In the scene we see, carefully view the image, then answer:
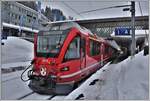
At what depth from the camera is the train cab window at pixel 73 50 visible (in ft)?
21.1

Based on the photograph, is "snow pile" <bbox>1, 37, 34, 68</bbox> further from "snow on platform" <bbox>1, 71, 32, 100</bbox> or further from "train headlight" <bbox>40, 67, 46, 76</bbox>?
"train headlight" <bbox>40, 67, 46, 76</bbox>

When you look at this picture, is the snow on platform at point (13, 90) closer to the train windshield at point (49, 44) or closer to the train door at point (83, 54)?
the train windshield at point (49, 44)

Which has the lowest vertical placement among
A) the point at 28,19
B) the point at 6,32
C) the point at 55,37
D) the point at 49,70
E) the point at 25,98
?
the point at 25,98

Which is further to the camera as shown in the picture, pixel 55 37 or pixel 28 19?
pixel 28 19

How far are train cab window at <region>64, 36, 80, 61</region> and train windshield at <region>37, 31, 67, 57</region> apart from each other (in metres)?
0.31

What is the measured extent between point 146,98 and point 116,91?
108 centimetres

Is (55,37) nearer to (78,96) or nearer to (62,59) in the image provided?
(62,59)

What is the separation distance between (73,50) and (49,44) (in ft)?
2.62

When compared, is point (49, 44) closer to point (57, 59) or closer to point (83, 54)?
point (57, 59)

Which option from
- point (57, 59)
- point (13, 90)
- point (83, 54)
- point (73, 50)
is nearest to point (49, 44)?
point (57, 59)

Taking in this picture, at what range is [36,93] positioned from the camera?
648 centimetres

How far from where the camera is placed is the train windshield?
639cm

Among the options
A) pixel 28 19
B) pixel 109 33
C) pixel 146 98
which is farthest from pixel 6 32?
pixel 146 98

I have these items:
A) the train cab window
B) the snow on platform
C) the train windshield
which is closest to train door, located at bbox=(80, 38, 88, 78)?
the train cab window
